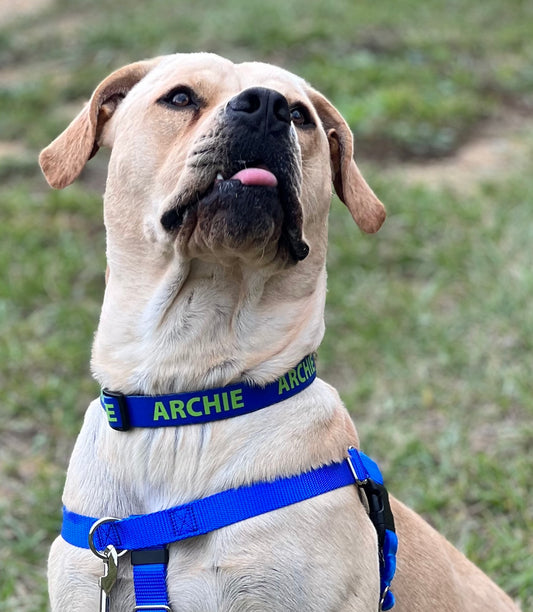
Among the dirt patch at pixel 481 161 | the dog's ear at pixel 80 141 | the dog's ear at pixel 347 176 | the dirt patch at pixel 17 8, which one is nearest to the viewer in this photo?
the dog's ear at pixel 80 141

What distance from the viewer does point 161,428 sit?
7.70ft

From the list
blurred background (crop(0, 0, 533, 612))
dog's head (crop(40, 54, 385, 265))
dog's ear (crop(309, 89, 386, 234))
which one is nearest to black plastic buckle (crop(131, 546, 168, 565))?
dog's head (crop(40, 54, 385, 265))

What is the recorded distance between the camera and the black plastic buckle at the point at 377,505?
7.66ft

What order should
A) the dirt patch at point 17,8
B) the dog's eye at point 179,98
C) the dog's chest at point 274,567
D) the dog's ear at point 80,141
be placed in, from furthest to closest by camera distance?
the dirt patch at point 17,8 → the dog's ear at point 80,141 → the dog's eye at point 179,98 → the dog's chest at point 274,567

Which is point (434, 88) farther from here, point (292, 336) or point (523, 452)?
point (292, 336)

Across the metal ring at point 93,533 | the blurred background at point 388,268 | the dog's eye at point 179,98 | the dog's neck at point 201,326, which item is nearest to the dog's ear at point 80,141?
the dog's eye at point 179,98

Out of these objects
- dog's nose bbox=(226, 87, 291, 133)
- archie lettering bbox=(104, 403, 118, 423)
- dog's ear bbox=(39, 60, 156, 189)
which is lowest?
archie lettering bbox=(104, 403, 118, 423)

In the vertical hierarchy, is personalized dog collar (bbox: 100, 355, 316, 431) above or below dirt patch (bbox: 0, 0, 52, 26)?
above

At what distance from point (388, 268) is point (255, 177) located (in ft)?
12.5

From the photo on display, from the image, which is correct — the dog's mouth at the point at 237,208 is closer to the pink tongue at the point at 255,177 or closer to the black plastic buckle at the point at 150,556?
the pink tongue at the point at 255,177

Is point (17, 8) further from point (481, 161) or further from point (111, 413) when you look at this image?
point (111, 413)

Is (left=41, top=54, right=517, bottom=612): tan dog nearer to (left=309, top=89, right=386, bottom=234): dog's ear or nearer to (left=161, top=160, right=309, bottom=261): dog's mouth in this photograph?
(left=161, top=160, right=309, bottom=261): dog's mouth

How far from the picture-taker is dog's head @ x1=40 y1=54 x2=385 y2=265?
232 cm

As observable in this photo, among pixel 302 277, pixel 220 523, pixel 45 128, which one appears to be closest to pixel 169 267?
pixel 302 277
